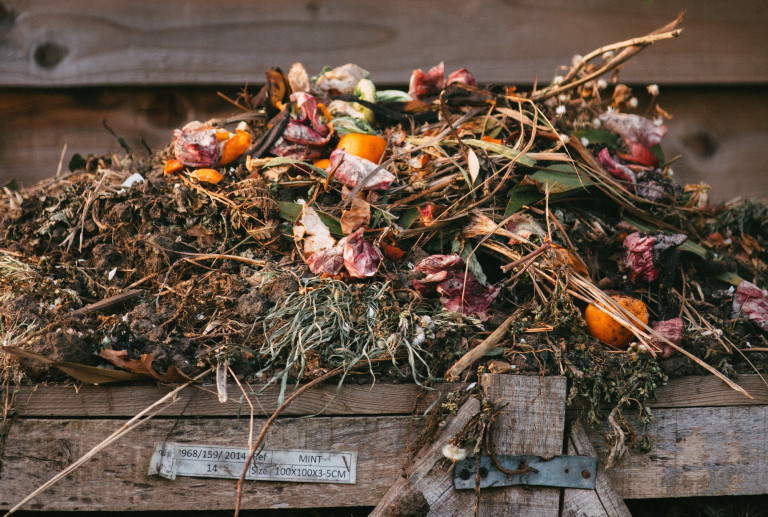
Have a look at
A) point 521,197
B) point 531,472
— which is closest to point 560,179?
point 521,197

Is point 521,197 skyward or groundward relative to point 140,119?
groundward

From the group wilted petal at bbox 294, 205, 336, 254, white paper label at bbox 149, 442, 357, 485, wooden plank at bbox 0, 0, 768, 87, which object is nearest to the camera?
white paper label at bbox 149, 442, 357, 485

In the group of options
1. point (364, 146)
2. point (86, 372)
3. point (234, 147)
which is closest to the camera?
point (86, 372)

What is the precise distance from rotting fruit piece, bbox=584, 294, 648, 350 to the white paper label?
713mm

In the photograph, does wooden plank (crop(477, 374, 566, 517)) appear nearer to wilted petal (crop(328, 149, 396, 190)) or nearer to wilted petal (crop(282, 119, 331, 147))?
wilted petal (crop(328, 149, 396, 190))

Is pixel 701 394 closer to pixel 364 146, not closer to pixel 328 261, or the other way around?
pixel 328 261

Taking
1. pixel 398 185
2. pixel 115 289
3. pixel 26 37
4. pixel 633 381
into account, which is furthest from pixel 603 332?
pixel 26 37

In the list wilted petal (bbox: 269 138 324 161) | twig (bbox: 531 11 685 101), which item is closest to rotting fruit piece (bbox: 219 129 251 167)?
wilted petal (bbox: 269 138 324 161)

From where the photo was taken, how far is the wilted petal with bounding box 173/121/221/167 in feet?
5.51

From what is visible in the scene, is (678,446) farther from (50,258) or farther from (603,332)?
(50,258)

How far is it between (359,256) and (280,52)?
144 centimetres

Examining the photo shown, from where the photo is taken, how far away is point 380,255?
1.44 meters

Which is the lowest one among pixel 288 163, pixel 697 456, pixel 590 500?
pixel 590 500

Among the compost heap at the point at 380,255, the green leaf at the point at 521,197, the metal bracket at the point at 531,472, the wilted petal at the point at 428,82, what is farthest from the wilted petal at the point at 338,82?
the metal bracket at the point at 531,472
